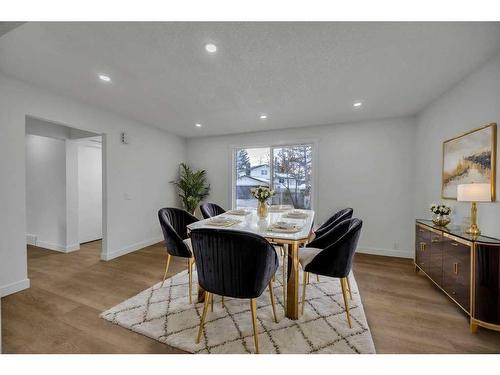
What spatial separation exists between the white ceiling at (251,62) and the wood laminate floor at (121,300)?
2364 millimetres

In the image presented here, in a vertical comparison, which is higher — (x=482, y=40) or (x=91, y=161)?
(x=482, y=40)

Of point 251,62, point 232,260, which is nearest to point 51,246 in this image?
point 232,260

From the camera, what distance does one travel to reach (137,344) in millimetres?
1550

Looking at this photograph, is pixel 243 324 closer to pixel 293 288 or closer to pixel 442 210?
pixel 293 288

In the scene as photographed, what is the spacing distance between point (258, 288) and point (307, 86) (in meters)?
2.25

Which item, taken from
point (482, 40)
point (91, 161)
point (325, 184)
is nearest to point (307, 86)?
point (482, 40)

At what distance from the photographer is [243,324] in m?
1.78

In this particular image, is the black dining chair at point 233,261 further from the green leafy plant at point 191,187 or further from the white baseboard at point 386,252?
the green leafy plant at point 191,187

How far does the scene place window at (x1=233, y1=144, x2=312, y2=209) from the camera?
4.27 m

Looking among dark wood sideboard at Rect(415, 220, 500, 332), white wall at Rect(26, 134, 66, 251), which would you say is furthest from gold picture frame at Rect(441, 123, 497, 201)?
white wall at Rect(26, 134, 66, 251)

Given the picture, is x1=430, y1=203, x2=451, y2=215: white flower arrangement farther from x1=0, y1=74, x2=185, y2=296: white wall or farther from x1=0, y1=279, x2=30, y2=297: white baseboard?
x1=0, y1=279, x2=30, y2=297: white baseboard
